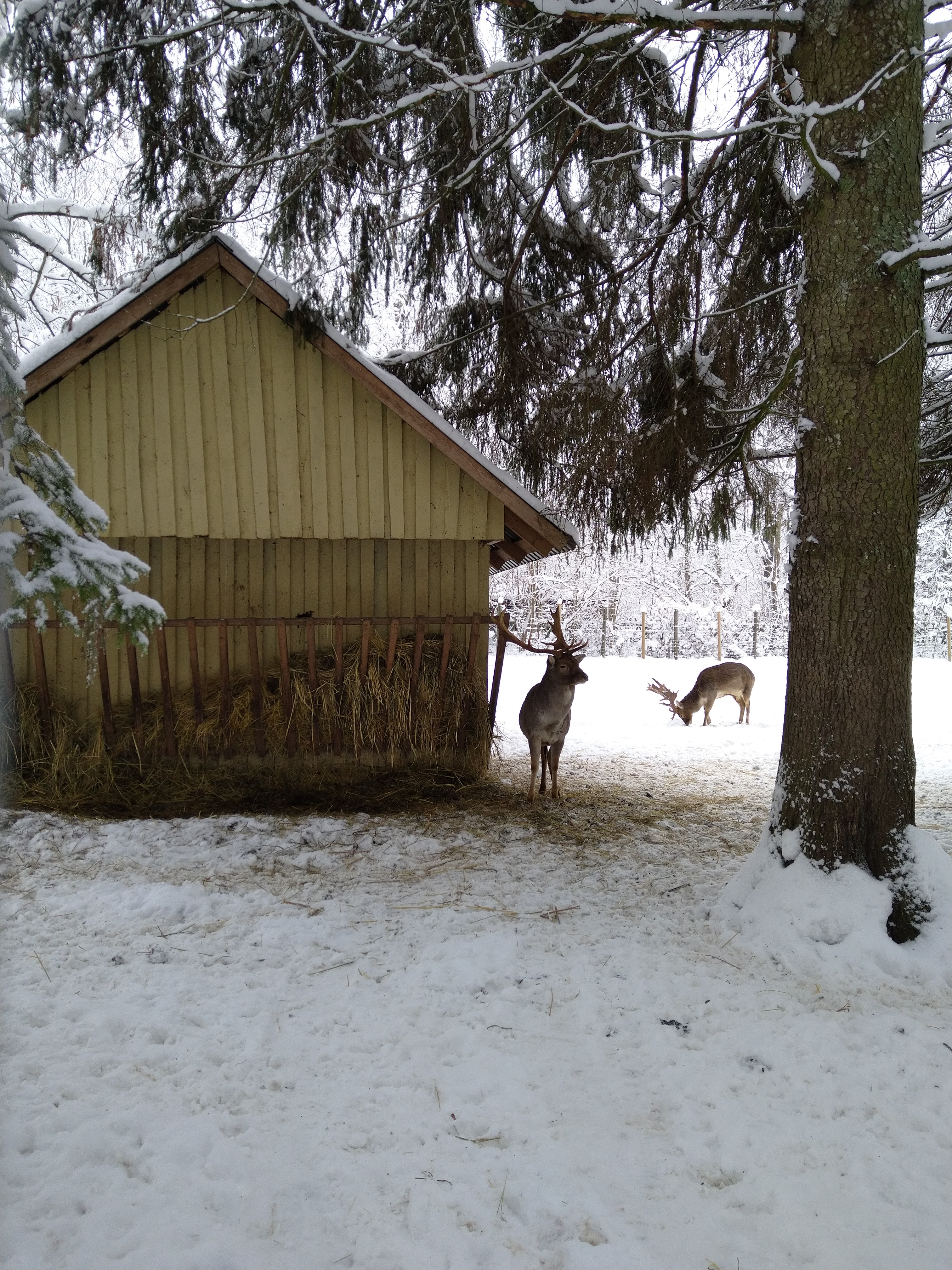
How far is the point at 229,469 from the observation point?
680cm

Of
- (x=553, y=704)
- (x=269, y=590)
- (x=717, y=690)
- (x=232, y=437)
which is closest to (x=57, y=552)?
(x=232, y=437)

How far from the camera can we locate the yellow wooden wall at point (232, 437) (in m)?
6.66

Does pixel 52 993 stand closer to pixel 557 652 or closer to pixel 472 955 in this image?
pixel 472 955

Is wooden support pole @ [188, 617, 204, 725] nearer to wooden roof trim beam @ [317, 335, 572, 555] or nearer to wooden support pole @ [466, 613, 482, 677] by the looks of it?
wooden support pole @ [466, 613, 482, 677]

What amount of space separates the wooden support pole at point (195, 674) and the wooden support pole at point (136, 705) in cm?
49

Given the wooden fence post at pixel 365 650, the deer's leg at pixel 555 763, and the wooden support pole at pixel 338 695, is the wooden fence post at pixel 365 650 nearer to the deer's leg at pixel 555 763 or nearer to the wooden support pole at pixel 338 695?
the wooden support pole at pixel 338 695

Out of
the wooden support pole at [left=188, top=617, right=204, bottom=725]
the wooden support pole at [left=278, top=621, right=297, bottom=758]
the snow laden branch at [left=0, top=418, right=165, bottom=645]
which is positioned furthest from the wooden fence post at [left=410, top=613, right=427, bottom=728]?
the snow laden branch at [left=0, top=418, right=165, bottom=645]

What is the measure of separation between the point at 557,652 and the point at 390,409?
290 cm

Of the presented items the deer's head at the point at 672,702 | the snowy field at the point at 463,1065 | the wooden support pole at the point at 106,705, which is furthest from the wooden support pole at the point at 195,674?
the deer's head at the point at 672,702

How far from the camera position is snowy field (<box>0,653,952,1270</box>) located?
7.14 ft

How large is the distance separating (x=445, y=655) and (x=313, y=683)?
1337 millimetres

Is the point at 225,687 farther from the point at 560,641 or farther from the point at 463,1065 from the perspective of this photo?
the point at 463,1065

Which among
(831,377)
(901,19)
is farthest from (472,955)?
(901,19)

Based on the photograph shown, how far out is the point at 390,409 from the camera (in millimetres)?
6914
